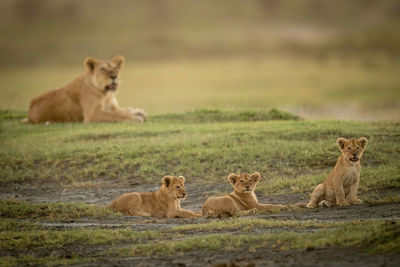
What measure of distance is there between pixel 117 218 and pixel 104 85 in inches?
381

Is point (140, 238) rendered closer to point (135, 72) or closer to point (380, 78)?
point (380, 78)

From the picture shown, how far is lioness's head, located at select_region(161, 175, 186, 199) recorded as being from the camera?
11359 mm

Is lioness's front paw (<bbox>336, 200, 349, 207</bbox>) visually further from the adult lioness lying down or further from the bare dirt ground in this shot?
the adult lioness lying down

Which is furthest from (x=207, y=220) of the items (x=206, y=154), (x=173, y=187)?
(x=206, y=154)

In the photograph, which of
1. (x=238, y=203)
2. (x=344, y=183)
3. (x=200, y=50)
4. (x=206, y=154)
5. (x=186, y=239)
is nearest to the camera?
(x=186, y=239)

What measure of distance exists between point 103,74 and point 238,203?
9.93 metres

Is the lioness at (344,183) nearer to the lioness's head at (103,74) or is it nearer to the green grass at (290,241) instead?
the green grass at (290,241)

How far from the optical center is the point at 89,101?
20250mm

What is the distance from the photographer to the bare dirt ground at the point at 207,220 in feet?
24.9

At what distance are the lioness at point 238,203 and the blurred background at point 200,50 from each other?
2607 cm

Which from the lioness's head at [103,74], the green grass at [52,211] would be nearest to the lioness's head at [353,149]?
the green grass at [52,211]

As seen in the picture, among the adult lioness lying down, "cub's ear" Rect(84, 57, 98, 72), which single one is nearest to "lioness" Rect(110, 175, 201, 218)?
the adult lioness lying down

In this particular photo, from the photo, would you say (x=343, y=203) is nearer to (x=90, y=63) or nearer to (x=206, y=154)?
(x=206, y=154)

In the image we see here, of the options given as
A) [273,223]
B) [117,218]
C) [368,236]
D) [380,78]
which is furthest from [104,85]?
[380,78]
